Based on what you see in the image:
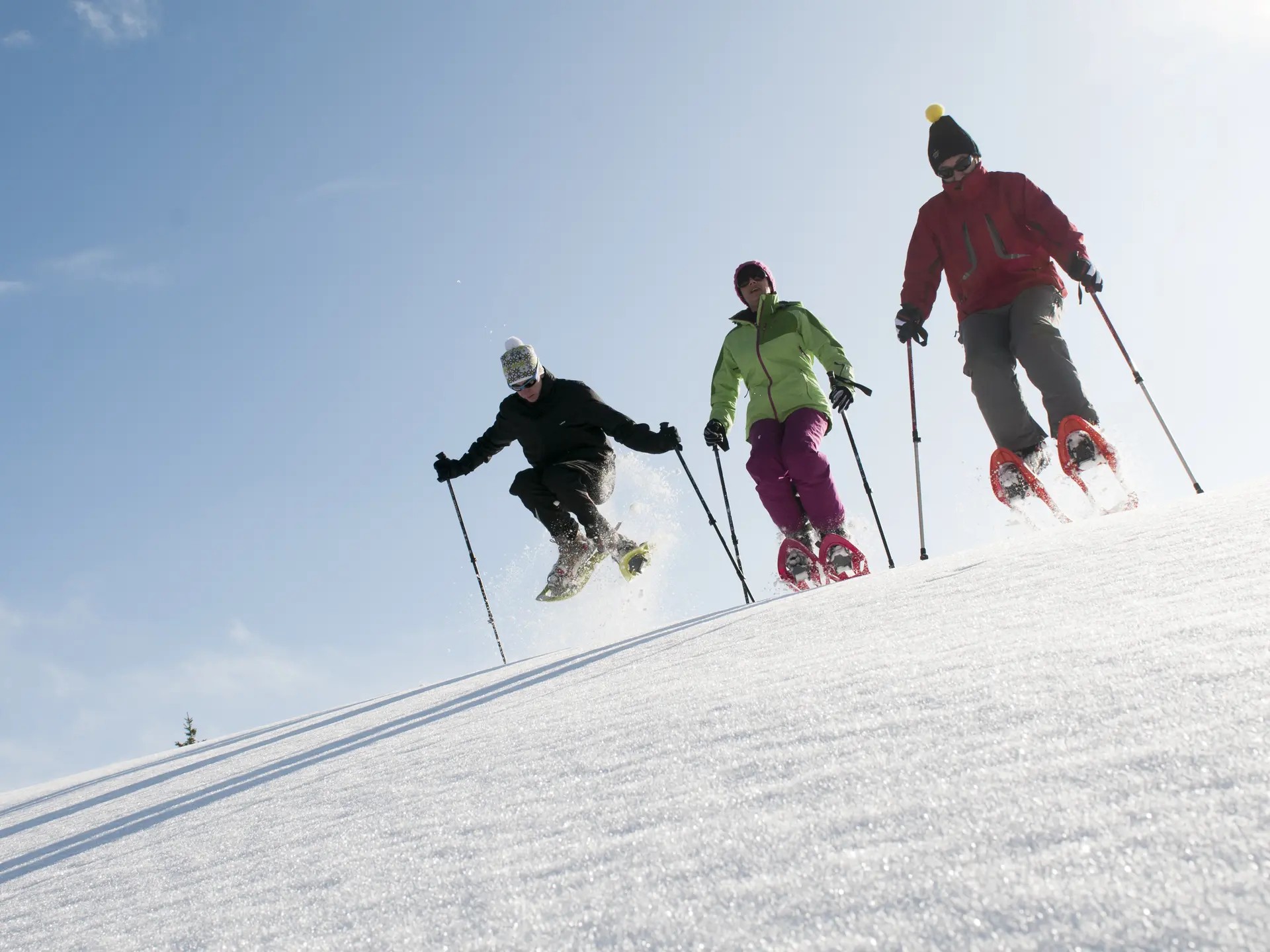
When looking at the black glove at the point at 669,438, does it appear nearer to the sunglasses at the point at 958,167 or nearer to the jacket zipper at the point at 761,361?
the jacket zipper at the point at 761,361

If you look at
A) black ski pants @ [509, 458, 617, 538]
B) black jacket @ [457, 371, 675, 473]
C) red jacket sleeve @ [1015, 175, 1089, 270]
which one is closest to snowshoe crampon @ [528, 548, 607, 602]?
black ski pants @ [509, 458, 617, 538]

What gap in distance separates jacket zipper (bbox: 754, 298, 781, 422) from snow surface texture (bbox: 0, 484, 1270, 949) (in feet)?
13.0

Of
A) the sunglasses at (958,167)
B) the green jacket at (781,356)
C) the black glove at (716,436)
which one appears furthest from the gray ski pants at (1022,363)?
the black glove at (716,436)

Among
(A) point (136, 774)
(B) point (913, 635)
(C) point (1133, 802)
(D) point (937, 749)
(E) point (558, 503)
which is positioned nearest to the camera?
(C) point (1133, 802)

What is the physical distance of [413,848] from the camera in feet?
3.73

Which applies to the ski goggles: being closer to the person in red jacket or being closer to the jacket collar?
the jacket collar

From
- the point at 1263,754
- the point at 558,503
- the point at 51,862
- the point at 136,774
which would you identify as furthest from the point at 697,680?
the point at 558,503

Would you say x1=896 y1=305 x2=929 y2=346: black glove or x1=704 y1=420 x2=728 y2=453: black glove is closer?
x1=896 y1=305 x2=929 y2=346: black glove

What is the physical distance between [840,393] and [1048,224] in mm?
1630

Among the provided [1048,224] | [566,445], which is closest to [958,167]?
[1048,224]

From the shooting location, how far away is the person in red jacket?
197 inches

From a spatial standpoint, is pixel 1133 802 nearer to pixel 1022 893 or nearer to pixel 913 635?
pixel 1022 893

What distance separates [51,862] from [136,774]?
189 cm

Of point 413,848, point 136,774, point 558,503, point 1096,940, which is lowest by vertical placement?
point 1096,940
